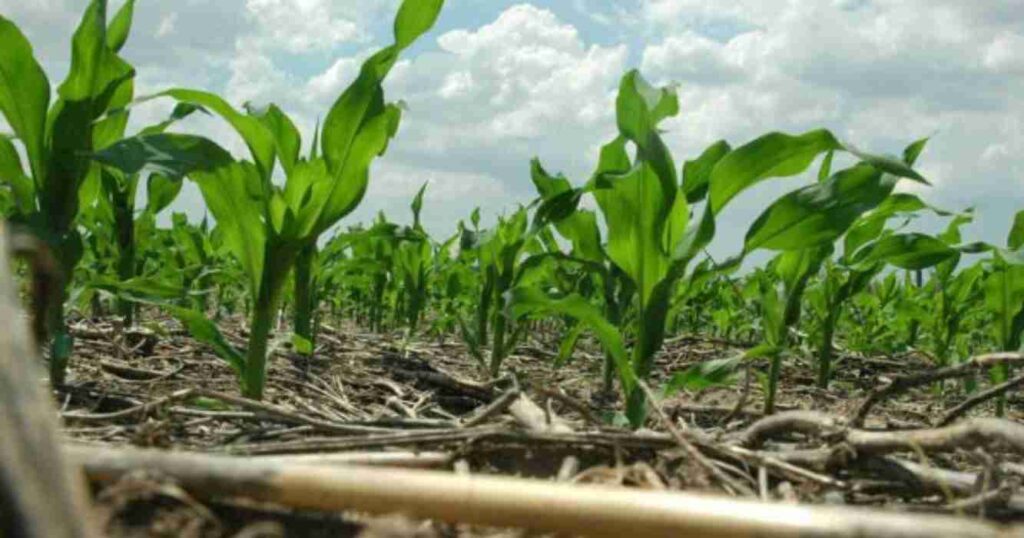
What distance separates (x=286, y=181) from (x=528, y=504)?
2008 millimetres

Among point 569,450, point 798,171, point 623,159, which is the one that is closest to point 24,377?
point 569,450

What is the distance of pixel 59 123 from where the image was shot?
9.11 ft

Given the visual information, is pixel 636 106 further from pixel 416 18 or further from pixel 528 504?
pixel 528 504

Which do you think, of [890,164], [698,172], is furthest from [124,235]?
[890,164]

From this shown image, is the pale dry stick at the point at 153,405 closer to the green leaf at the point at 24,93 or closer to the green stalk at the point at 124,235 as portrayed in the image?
the green leaf at the point at 24,93

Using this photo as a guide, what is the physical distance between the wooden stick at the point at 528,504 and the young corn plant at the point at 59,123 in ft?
5.77

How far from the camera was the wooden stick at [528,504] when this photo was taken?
38.2 inches

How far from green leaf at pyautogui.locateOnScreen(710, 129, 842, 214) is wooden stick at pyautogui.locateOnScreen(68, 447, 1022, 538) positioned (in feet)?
5.62

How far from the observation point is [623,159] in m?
3.95

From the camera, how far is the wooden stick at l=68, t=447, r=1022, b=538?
97cm

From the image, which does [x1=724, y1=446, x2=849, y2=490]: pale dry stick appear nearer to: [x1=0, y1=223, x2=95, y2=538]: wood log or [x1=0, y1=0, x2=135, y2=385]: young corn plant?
[x1=0, y1=223, x2=95, y2=538]: wood log

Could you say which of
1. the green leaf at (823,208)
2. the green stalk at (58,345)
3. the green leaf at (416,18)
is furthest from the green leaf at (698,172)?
the green stalk at (58,345)

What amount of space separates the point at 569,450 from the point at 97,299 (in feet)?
16.6

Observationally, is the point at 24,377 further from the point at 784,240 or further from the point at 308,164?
the point at 784,240
